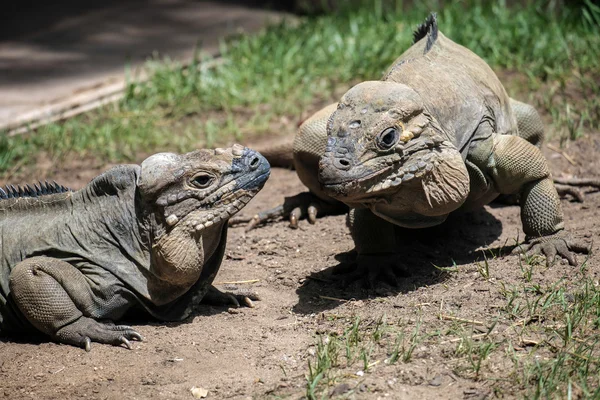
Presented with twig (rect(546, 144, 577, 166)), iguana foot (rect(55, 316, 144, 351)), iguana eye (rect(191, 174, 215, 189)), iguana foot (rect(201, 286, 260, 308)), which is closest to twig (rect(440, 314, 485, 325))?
iguana foot (rect(201, 286, 260, 308))

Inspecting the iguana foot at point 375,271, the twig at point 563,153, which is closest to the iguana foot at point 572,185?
the twig at point 563,153

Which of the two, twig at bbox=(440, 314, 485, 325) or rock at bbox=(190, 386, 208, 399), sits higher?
twig at bbox=(440, 314, 485, 325)

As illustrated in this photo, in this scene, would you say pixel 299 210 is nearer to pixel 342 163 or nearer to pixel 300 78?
pixel 342 163

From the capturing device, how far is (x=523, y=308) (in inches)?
198

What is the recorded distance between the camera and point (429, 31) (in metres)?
6.71

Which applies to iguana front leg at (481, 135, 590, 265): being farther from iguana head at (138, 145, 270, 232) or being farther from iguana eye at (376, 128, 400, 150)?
iguana head at (138, 145, 270, 232)

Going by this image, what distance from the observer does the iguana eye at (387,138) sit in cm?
512

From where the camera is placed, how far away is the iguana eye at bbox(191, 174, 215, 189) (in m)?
5.23

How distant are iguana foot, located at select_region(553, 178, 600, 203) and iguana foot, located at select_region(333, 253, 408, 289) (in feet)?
6.40

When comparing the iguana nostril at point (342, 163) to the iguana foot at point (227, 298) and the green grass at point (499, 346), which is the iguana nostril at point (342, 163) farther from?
the iguana foot at point (227, 298)

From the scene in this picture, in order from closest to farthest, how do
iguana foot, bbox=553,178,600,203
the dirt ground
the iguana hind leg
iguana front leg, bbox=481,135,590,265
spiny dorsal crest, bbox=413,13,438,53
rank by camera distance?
the dirt ground, iguana front leg, bbox=481,135,590,265, spiny dorsal crest, bbox=413,13,438,53, the iguana hind leg, iguana foot, bbox=553,178,600,203

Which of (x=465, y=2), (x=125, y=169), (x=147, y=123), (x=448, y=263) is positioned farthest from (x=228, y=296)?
(x=465, y=2)

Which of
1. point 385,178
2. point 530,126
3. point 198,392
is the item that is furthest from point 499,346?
point 530,126

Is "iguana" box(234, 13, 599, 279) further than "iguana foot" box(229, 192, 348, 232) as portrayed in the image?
No
